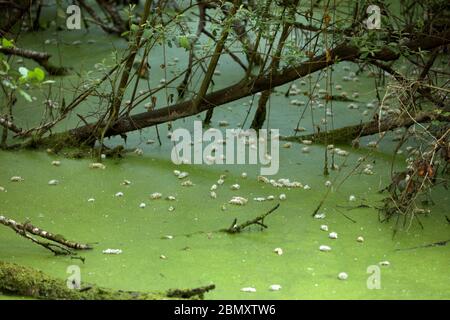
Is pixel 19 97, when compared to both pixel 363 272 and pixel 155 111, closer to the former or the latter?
pixel 155 111

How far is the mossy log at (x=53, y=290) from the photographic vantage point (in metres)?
3.28

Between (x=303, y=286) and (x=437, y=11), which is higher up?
(x=437, y=11)

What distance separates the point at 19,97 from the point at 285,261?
2.94 m

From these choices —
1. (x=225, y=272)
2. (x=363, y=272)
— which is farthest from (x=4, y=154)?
(x=363, y=272)

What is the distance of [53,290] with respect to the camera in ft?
11.0

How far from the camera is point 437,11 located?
497 cm

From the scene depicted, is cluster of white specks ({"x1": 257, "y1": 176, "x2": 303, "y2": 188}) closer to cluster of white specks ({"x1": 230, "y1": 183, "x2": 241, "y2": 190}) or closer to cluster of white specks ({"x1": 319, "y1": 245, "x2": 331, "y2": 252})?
cluster of white specks ({"x1": 230, "y1": 183, "x2": 241, "y2": 190})

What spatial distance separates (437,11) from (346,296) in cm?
217

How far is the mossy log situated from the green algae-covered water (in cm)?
15

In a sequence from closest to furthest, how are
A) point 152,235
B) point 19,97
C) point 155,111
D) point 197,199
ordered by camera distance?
point 152,235 < point 197,199 < point 155,111 < point 19,97

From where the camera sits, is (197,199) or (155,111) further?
(155,111)

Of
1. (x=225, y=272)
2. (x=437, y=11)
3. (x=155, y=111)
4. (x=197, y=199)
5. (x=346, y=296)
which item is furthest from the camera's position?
(x=155, y=111)

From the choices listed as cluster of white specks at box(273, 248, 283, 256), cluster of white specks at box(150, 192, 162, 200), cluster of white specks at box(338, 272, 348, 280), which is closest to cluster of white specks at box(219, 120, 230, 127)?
cluster of white specks at box(150, 192, 162, 200)

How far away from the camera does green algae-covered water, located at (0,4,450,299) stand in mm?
3562
